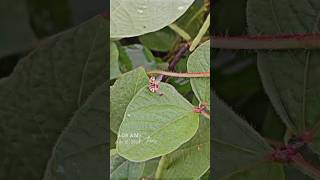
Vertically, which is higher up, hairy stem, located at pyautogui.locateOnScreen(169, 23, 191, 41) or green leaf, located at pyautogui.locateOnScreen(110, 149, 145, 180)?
hairy stem, located at pyautogui.locateOnScreen(169, 23, 191, 41)

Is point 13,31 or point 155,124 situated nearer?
point 155,124

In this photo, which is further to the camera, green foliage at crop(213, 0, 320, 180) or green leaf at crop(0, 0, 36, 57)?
green leaf at crop(0, 0, 36, 57)

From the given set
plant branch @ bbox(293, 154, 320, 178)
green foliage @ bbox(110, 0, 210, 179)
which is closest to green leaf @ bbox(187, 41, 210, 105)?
green foliage @ bbox(110, 0, 210, 179)

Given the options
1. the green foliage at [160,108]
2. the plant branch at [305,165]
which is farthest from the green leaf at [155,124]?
the plant branch at [305,165]

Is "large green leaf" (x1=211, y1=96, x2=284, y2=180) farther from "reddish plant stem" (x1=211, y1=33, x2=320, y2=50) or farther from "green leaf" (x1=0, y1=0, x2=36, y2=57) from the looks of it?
"green leaf" (x1=0, y1=0, x2=36, y2=57)

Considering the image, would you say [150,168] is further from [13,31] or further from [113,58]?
[13,31]

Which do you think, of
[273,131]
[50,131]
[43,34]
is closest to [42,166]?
[50,131]

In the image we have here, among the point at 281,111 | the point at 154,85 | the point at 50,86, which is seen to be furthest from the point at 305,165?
the point at 50,86

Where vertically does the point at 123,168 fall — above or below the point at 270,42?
below
